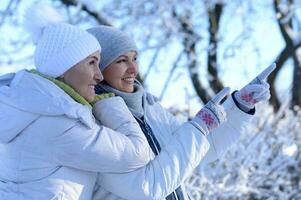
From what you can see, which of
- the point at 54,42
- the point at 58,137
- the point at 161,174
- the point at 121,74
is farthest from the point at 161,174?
the point at 54,42

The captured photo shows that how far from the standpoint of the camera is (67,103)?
210cm

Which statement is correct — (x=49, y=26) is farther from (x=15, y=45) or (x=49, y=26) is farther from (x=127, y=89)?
(x=15, y=45)

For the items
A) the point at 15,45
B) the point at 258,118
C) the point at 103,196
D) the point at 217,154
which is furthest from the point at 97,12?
the point at 103,196

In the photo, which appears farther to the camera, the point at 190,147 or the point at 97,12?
the point at 97,12

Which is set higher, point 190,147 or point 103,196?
point 190,147

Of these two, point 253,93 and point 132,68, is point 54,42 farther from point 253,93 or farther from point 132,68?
point 253,93

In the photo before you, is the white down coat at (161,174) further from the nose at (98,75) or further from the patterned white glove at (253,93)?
the patterned white glove at (253,93)

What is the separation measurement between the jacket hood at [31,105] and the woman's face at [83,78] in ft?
0.31

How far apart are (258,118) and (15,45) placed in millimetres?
3146

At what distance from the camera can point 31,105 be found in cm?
208

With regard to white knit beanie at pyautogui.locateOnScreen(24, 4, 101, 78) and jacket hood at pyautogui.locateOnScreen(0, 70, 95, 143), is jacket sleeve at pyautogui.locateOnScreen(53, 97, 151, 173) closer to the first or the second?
jacket hood at pyautogui.locateOnScreen(0, 70, 95, 143)

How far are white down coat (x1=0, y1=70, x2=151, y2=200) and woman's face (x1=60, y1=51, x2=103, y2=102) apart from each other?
0.10 meters

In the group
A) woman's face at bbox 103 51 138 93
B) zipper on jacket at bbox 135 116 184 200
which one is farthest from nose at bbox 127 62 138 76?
zipper on jacket at bbox 135 116 184 200

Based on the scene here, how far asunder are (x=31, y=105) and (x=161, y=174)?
1.58ft
